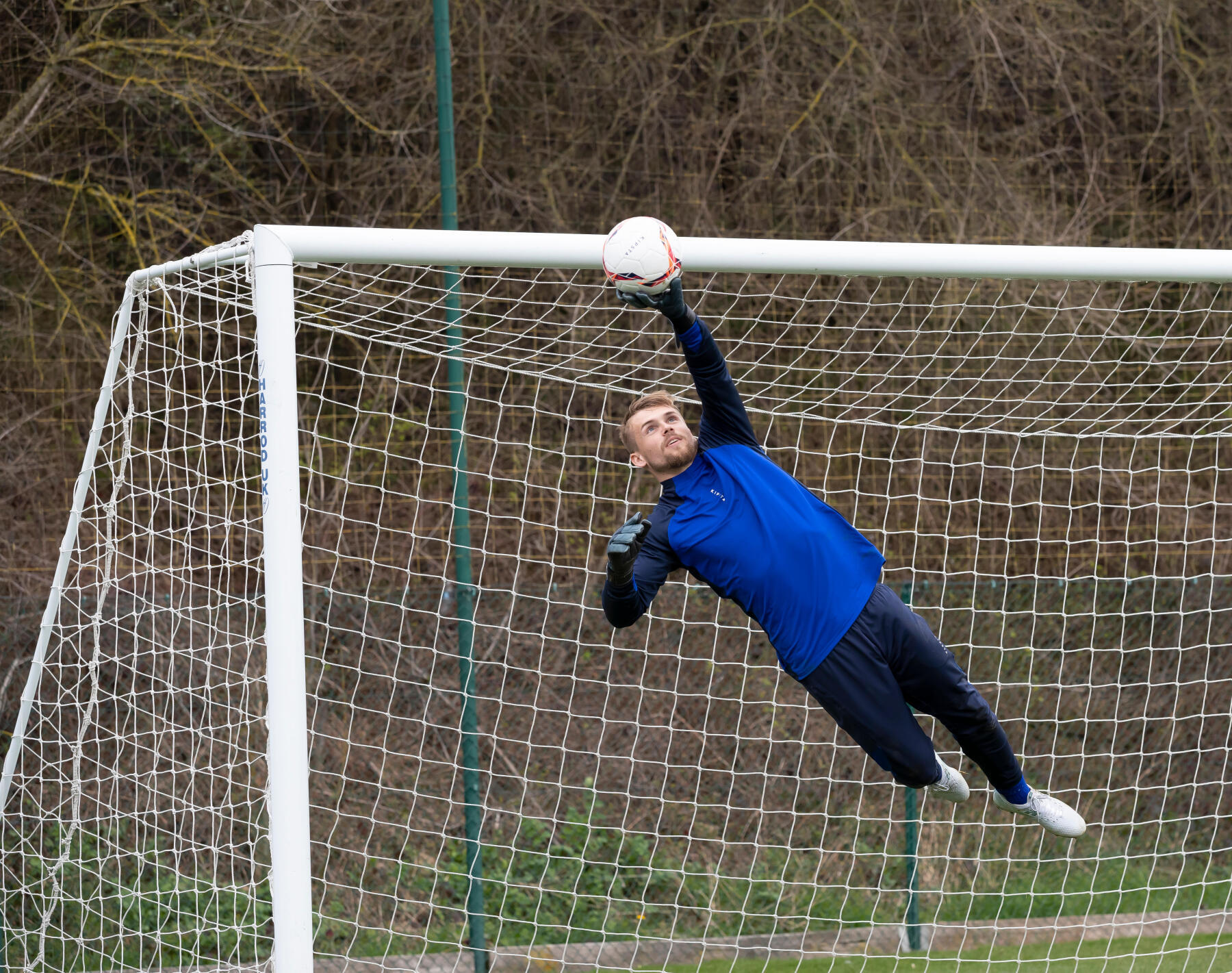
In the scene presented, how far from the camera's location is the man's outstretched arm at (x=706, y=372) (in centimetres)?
350

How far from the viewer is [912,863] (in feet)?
21.7

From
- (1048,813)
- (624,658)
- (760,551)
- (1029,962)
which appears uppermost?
(760,551)

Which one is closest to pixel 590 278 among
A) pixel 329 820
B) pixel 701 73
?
pixel 701 73

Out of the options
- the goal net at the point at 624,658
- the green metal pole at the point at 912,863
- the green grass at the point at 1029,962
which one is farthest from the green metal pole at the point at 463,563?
the green metal pole at the point at 912,863

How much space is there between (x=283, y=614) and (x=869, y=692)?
179 cm

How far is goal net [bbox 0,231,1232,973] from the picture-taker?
616cm

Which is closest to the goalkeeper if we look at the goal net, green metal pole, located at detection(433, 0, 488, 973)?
the goal net

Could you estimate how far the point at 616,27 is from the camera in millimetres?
7555

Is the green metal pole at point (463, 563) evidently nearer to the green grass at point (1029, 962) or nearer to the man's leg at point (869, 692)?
the green grass at point (1029, 962)

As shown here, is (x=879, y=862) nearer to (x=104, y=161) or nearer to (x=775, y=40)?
(x=775, y=40)

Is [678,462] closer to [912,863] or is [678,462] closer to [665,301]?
[665,301]

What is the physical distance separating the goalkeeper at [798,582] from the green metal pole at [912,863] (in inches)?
101

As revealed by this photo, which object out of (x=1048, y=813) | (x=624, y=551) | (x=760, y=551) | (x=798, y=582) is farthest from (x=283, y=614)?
(x=1048, y=813)

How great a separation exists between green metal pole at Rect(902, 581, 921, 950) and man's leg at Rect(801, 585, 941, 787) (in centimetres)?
259
